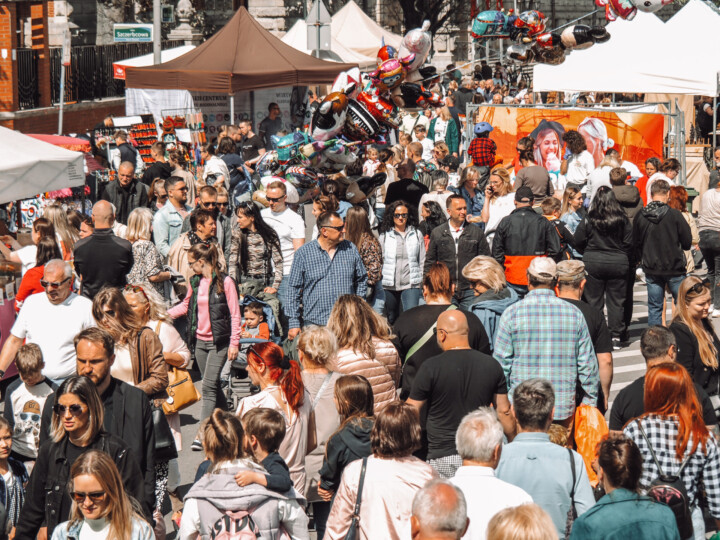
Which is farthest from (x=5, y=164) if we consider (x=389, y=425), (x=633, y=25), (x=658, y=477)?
(x=633, y=25)

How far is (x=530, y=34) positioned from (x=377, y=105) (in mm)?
4388

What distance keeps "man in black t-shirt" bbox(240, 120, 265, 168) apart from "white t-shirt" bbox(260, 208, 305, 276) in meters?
8.37

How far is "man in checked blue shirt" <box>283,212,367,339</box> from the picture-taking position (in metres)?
8.69

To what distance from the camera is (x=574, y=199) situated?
38.9ft

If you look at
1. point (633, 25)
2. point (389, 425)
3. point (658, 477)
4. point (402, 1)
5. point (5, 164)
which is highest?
point (402, 1)

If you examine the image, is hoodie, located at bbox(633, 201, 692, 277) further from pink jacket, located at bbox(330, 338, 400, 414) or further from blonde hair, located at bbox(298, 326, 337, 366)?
blonde hair, located at bbox(298, 326, 337, 366)

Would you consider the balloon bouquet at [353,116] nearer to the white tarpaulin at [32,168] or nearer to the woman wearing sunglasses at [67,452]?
the white tarpaulin at [32,168]

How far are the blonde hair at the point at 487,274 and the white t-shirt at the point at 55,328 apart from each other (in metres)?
2.78

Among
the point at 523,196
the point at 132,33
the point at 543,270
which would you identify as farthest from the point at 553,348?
the point at 132,33

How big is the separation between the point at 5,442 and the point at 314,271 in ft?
11.7

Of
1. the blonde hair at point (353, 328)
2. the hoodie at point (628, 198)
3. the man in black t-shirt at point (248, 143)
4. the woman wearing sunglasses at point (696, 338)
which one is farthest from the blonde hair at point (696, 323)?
the man in black t-shirt at point (248, 143)

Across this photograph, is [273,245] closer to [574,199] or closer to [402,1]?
[574,199]

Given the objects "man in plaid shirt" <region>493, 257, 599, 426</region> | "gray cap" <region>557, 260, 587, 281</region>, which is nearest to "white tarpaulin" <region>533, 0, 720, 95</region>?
"gray cap" <region>557, 260, 587, 281</region>

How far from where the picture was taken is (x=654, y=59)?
16922 millimetres
